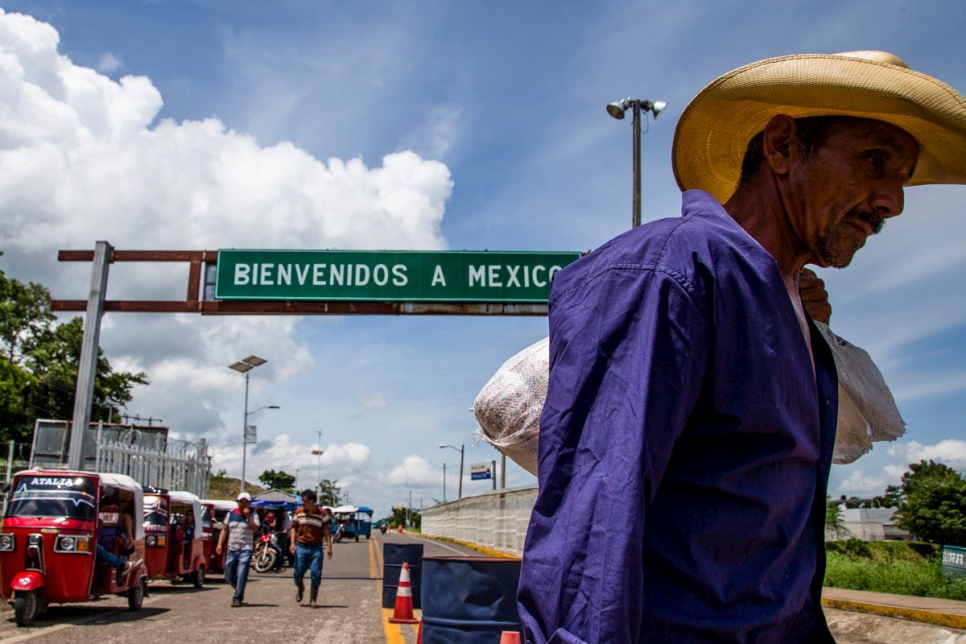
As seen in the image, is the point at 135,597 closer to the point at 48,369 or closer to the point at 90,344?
the point at 90,344

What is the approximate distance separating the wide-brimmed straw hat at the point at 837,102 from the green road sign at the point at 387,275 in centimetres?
1231

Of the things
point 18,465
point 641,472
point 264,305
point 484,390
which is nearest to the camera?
point 641,472

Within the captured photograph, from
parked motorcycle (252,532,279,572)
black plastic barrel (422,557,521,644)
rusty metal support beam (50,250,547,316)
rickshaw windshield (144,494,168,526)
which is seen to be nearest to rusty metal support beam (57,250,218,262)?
rusty metal support beam (50,250,547,316)

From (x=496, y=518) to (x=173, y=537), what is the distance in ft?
46.2

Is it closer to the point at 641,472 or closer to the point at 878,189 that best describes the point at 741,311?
the point at 641,472

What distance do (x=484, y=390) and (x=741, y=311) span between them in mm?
1052

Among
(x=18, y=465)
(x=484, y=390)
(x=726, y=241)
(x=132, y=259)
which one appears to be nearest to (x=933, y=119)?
(x=726, y=241)

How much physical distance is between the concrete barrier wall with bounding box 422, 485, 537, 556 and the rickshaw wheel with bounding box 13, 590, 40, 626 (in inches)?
255

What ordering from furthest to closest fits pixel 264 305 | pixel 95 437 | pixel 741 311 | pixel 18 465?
pixel 18 465 → pixel 95 437 → pixel 264 305 → pixel 741 311

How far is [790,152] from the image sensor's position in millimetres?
1710

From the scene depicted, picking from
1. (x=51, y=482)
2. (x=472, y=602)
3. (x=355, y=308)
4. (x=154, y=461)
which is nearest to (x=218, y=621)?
(x=51, y=482)

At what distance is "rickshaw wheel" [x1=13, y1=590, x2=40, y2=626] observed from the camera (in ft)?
35.2

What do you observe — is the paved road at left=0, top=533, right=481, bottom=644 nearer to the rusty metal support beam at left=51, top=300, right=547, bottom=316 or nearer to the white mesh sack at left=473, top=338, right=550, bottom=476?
the rusty metal support beam at left=51, top=300, right=547, bottom=316

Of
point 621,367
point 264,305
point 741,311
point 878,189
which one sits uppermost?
point 264,305
